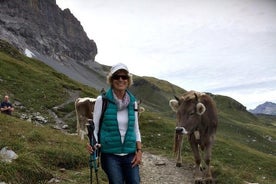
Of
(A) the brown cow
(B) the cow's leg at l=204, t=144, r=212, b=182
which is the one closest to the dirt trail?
(B) the cow's leg at l=204, t=144, r=212, b=182


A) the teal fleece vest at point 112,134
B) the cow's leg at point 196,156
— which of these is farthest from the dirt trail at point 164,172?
the teal fleece vest at point 112,134

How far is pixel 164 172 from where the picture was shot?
616 inches

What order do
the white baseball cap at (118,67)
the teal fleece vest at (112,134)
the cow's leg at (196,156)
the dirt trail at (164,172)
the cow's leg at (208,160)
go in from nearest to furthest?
the teal fleece vest at (112,134) → the white baseball cap at (118,67) → the cow's leg at (208,160) → the cow's leg at (196,156) → the dirt trail at (164,172)

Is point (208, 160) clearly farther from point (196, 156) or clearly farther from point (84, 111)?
point (84, 111)

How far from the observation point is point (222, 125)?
7612 cm

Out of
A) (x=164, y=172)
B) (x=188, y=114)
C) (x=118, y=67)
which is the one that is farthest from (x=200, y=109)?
(x=118, y=67)

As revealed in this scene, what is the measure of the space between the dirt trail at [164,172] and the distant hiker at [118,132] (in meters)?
6.97

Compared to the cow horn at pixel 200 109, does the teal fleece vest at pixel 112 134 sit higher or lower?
lower

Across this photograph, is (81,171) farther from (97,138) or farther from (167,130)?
(167,130)

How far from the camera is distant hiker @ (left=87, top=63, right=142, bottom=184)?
6.97 meters

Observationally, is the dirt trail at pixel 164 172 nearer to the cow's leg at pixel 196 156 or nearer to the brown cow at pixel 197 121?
the cow's leg at pixel 196 156

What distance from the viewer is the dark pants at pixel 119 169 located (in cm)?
696

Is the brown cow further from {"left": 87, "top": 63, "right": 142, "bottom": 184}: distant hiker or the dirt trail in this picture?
{"left": 87, "top": 63, "right": 142, "bottom": 184}: distant hiker

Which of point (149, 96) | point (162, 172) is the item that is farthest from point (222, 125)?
point (149, 96)
